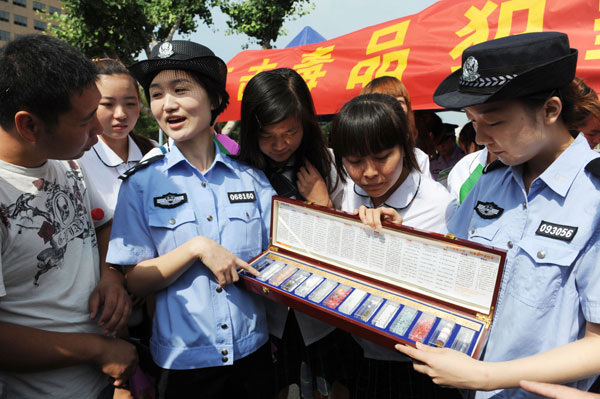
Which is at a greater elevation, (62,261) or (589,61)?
(589,61)

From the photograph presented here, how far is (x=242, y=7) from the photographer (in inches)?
465

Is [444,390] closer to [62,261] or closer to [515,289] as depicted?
[515,289]

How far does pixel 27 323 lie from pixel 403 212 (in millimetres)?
1776

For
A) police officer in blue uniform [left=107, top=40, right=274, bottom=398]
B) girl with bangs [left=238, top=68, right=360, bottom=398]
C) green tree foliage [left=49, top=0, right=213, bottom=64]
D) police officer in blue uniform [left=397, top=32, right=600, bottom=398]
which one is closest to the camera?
police officer in blue uniform [left=397, top=32, right=600, bottom=398]

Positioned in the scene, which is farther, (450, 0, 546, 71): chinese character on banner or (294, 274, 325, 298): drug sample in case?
(450, 0, 546, 71): chinese character on banner

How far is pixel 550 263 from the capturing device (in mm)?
1264

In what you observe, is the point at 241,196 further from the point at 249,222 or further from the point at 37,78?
the point at 37,78

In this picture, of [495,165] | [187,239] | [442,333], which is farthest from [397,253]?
[187,239]

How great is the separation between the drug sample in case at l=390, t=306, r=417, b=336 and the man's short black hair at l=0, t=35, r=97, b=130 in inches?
62.1

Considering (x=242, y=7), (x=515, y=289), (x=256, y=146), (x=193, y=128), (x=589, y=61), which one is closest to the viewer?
(x=515, y=289)

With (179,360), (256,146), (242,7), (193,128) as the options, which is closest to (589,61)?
(256,146)

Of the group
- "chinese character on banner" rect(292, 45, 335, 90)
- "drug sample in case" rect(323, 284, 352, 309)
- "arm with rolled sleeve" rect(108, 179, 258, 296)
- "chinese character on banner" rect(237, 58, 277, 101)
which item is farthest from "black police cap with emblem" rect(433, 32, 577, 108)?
"chinese character on banner" rect(237, 58, 277, 101)

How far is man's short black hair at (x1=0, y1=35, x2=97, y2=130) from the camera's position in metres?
1.23

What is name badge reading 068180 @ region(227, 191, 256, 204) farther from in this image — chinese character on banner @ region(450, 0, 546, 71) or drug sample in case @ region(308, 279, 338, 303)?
chinese character on banner @ region(450, 0, 546, 71)
